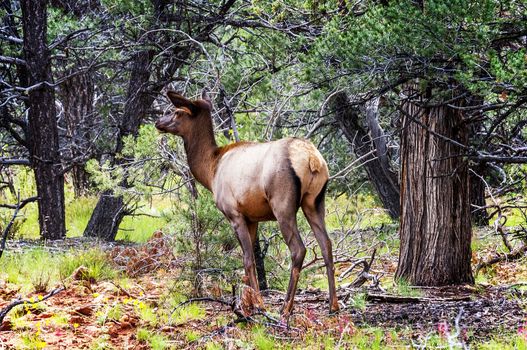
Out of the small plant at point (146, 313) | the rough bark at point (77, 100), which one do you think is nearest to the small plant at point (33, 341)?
the small plant at point (146, 313)

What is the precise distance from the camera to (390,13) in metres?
6.48

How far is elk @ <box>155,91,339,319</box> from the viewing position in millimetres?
7445

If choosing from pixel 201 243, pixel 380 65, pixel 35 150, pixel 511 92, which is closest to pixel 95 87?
pixel 35 150

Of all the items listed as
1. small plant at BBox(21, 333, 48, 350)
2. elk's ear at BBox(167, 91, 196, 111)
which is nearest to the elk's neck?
elk's ear at BBox(167, 91, 196, 111)

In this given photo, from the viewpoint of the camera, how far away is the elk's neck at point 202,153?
8.78m

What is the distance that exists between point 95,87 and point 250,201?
1058cm

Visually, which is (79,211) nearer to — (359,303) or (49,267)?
(49,267)

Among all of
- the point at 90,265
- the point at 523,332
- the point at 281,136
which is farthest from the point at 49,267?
the point at 523,332

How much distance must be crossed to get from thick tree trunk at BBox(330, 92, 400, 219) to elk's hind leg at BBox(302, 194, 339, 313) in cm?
506

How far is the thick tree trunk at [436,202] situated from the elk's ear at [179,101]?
94.2 inches

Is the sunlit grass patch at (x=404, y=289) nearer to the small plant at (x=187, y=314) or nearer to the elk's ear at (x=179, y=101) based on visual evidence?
the small plant at (x=187, y=314)

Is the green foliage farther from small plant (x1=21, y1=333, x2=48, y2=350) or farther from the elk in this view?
small plant (x1=21, y1=333, x2=48, y2=350)

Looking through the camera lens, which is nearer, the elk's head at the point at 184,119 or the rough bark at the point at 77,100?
the elk's head at the point at 184,119

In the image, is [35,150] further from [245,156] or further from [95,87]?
[245,156]
